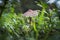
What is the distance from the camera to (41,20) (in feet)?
4.79

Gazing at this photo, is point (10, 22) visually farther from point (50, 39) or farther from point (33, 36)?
point (50, 39)

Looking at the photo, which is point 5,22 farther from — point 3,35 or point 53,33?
point 53,33

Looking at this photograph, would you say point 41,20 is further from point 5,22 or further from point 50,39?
point 5,22

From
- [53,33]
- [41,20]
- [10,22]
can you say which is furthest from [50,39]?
[10,22]

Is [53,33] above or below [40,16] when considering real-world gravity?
below

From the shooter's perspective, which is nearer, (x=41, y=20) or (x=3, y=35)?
(x=3, y=35)

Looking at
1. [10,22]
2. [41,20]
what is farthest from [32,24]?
[10,22]

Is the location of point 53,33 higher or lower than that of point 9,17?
lower

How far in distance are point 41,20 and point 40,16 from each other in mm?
42

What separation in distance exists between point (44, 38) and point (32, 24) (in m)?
0.15

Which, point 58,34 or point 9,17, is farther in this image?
point 9,17

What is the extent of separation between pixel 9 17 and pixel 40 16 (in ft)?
0.82

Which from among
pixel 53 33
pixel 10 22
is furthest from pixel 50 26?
pixel 10 22

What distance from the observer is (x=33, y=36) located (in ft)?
4.76
